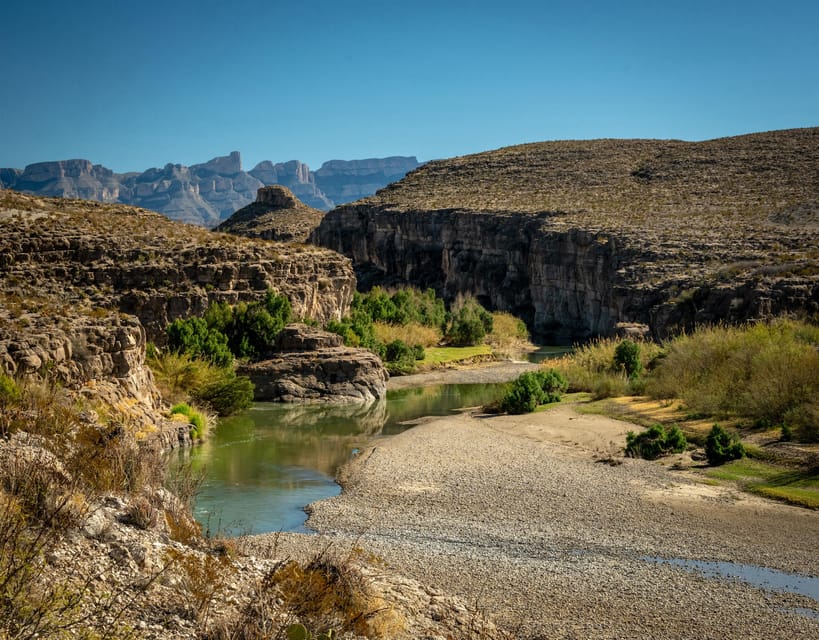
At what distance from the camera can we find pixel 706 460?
23.7 metres

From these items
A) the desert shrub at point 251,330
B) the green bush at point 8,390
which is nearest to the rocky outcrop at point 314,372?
the desert shrub at point 251,330

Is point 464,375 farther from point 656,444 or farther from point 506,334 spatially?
point 656,444

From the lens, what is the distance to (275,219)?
11644cm

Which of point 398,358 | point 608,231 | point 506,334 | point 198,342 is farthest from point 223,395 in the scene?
point 608,231

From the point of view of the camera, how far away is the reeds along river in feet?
67.2

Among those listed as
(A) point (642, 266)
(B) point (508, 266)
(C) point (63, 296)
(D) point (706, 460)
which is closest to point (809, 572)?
(D) point (706, 460)

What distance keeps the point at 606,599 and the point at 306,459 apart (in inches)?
588

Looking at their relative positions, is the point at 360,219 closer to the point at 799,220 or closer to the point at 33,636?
the point at 799,220

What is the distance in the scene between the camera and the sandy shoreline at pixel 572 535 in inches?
526

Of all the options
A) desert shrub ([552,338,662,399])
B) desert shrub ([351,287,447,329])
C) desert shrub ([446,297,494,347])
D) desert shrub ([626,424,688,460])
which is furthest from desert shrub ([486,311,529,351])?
desert shrub ([626,424,688,460])

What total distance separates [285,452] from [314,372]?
11766 mm

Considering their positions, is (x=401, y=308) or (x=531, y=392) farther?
(x=401, y=308)

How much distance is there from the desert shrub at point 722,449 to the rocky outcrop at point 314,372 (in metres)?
19.2

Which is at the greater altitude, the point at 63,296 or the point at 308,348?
the point at 63,296
